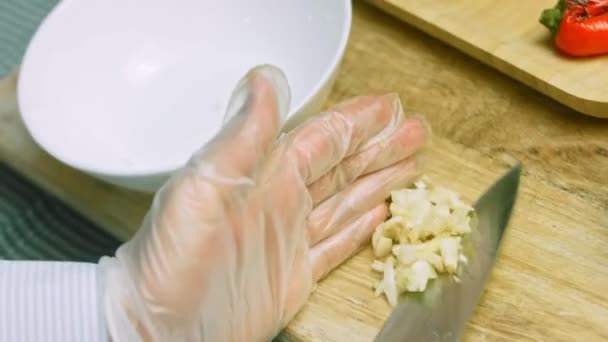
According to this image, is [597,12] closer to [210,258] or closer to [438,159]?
[438,159]

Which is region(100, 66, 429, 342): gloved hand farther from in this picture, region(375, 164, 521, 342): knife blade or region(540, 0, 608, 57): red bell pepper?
region(540, 0, 608, 57): red bell pepper

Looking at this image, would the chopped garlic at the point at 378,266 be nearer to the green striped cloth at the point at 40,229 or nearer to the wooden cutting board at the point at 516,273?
the wooden cutting board at the point at 516,273

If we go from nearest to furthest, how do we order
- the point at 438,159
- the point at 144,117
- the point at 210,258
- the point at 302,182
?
the point at 210,258, the point at 302,182, the point at 438,159, the point at 144,117

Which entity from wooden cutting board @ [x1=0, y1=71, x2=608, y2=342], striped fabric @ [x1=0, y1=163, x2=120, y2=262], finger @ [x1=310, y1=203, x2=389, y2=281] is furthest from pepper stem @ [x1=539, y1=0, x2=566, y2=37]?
striped fabric @ [x1=0, y1=163, x2=120, y2=262]

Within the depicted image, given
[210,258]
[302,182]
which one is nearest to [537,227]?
[302,182]

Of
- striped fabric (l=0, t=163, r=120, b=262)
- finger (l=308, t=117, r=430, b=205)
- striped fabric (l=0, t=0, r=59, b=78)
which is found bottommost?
striped fabric (l=0, t=163, r=120, b=262)

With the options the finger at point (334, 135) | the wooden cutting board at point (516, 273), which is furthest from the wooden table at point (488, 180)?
the finger at point (334, 135)
